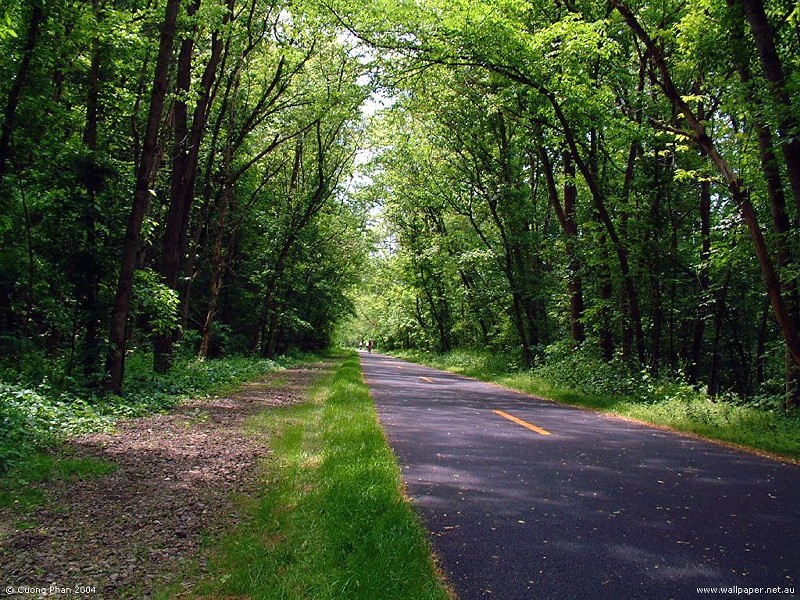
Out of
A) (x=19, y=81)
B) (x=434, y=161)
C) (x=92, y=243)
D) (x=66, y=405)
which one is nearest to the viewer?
(x=66, y=405)

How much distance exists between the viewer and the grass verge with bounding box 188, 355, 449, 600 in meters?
2.77

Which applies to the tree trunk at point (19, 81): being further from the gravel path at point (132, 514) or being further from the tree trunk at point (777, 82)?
the tree trunk at point (777, 82)

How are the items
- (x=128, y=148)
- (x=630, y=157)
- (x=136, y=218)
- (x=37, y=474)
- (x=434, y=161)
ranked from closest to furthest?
(x=37, y=474)
(x=136, y=218)
(x=630, y=157)
(x=128, y=148)
(x=434, y=161)

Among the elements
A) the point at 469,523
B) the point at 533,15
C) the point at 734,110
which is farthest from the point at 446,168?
the point at 469,523

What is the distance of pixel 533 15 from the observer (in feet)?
43.0

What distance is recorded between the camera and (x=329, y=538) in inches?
133

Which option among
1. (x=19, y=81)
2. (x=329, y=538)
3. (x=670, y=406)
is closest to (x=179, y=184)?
(x=19, y=81)

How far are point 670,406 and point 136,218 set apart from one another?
947 centimetres

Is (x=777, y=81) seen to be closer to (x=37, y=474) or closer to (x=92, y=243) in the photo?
(x=37, y=474)

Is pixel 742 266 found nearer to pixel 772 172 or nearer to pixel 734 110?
pixel 772 172

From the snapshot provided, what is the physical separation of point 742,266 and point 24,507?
13.2 m

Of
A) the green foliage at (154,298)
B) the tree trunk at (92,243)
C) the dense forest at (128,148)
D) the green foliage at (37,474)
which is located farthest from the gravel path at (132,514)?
the dense forest at (128,148)

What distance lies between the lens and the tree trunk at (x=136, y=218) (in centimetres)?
816

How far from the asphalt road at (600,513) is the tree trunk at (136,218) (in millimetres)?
4759
